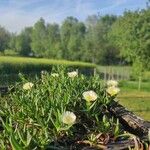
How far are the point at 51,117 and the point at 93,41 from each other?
72.1 meters

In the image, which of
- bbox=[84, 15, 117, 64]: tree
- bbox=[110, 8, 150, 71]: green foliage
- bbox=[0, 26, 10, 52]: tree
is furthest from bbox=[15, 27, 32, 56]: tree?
bbox=[110, 8, 150, 71]: green foliage

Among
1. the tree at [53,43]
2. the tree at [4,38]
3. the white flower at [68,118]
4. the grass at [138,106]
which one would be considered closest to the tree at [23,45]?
the tree at [4,38]

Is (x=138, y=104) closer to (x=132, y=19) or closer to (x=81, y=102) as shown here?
(x=132, y=19)

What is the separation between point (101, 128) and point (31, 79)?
160 centimetres

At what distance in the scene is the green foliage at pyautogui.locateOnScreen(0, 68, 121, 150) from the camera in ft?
6.44

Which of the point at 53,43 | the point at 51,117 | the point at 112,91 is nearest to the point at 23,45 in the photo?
the point at 53,43

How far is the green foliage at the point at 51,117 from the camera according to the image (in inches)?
77.2

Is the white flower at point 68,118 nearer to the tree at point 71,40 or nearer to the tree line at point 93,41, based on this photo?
the tree line at point 93,41

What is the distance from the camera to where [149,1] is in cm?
3744

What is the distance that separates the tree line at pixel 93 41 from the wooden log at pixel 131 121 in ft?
101

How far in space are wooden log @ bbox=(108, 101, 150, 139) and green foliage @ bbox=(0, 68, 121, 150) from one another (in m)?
0.08

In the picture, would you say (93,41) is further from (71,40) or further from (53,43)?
(53,43)

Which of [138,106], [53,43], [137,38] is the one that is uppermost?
[137,38]

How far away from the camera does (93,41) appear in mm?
74125
